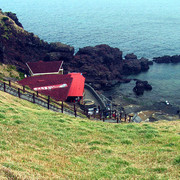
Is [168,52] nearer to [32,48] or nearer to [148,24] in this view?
[32,48]

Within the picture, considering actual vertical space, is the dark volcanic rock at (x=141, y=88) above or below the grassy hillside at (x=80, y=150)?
below

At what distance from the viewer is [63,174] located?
1070 cm

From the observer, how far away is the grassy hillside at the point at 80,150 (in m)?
11.0

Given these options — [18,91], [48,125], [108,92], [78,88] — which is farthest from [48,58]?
[48,125]

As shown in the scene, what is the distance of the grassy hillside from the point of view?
10969 millimetres

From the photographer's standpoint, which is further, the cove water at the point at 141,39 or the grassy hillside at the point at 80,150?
the cove water at the point at 141,39

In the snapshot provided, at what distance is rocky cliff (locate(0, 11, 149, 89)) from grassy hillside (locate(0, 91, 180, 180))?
1707 inches

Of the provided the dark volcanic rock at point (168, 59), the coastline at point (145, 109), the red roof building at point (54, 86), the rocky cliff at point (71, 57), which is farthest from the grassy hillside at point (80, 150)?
the dark volcanic rock at point (168, 59)

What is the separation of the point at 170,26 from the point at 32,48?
111169 mm

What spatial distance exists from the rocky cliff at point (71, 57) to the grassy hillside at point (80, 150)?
43359mm

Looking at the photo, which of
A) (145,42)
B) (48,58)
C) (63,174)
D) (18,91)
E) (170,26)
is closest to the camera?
(63,174)

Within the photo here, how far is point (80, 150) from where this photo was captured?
1457 centimetres

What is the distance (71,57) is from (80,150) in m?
60.1

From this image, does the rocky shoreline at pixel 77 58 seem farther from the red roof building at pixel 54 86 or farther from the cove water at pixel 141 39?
the red roof building at pixel 54 86
